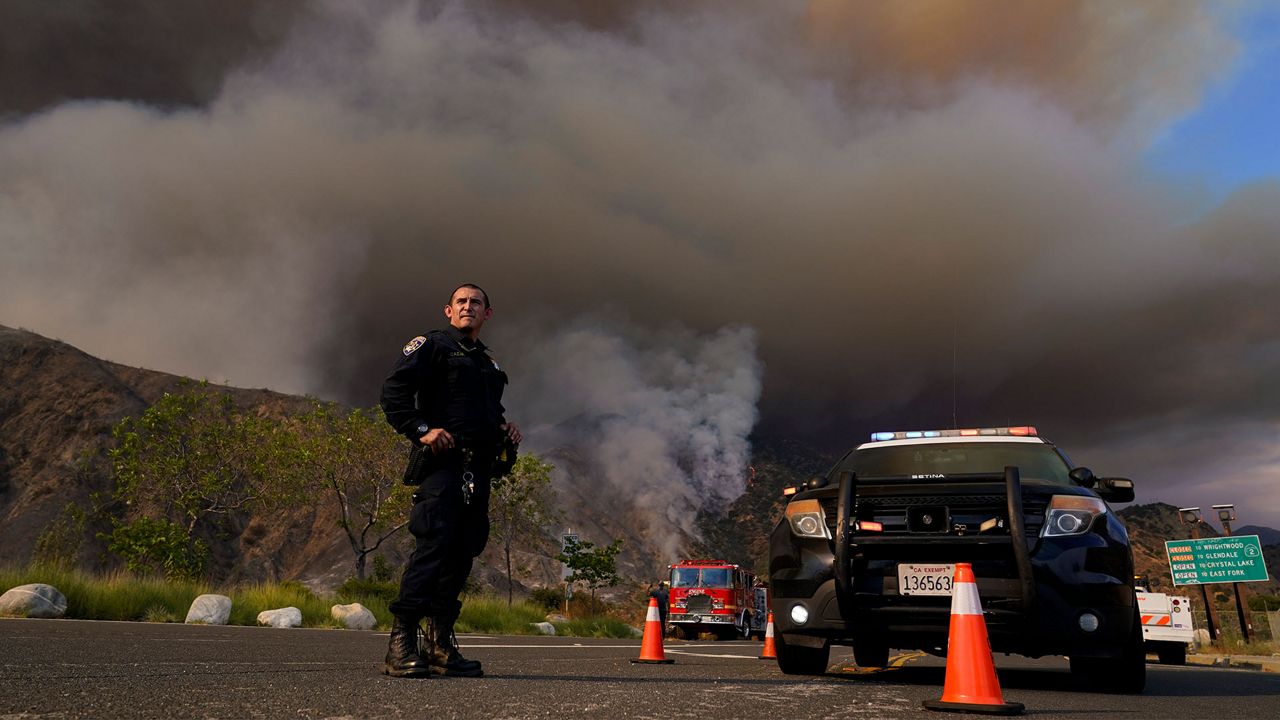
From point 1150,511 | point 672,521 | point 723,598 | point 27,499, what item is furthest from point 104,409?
point 1150,511

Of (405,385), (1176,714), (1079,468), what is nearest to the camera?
(1176,714)

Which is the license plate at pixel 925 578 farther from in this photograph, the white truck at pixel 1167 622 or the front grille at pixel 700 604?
the front grille at pixel 700 604

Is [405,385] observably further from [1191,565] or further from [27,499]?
[27,499]

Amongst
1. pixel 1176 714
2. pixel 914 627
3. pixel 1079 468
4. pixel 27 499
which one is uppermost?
pixel 27 499

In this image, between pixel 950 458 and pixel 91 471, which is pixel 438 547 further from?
pixel 91 471

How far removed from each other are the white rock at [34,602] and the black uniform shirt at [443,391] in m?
9.38

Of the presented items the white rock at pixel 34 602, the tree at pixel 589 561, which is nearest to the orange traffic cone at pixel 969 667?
the white rock at pixel 34 602

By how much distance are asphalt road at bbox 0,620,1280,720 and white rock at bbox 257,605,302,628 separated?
765 cm

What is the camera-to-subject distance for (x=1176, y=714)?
14.4ft

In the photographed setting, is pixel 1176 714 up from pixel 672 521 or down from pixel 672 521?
down

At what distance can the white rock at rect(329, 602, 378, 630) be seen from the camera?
51.4 feet

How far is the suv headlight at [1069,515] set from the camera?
5.16 metres

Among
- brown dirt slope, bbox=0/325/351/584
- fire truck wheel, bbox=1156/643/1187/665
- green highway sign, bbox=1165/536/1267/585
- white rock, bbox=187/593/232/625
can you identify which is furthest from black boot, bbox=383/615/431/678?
brown dirt slope, bbox=0/325/351/584

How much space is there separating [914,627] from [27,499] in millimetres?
89700
